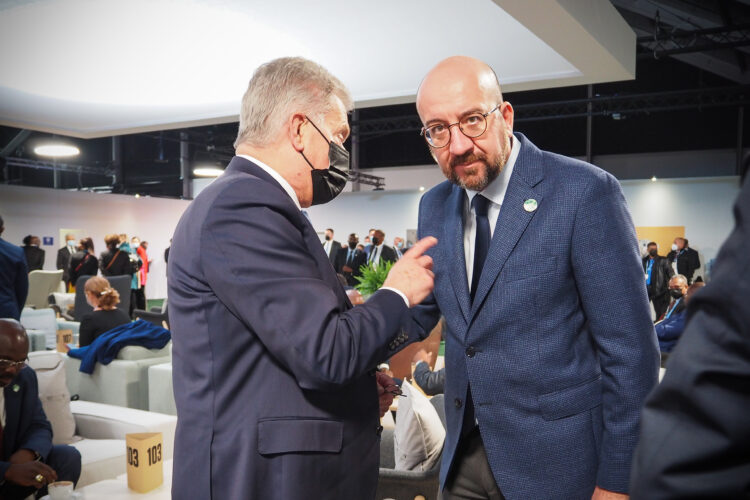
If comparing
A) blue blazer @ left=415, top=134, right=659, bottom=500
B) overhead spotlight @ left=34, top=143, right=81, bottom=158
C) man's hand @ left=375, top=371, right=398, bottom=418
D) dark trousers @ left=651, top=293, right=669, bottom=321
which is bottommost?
dark trousers @ left=651, top=293, right=669, bottom=321

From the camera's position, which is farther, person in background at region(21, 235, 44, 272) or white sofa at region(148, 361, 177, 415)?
person in background at region(21, 235, 44, 272)

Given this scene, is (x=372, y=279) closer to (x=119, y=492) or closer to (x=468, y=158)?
(x=119, y=492)

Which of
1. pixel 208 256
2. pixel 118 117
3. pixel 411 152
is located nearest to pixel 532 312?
pixel 208 256

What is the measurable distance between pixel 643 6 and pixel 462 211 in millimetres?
11713

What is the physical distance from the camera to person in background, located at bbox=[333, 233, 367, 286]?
12.7m

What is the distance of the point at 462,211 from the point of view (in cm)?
157

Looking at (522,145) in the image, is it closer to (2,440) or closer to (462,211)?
(462,211)

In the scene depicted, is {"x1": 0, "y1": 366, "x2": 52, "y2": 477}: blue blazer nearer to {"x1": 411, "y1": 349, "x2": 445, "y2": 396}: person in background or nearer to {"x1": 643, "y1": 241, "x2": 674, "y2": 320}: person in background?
{"x1": 411, "y1": 349, "x2": 445, "y2": 396}: person in background

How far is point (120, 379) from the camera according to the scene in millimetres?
4441

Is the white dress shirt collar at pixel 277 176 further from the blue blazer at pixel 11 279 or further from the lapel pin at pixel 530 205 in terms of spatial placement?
the blue blazer at pixel 11 279

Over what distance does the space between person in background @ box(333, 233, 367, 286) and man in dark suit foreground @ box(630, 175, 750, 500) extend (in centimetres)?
1175

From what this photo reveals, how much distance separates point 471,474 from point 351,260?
37.5ft

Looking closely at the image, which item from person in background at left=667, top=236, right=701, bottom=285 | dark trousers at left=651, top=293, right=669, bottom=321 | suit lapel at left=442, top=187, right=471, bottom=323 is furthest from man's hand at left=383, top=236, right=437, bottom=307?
person in background at left=667, top=236, right=701, bottom=285

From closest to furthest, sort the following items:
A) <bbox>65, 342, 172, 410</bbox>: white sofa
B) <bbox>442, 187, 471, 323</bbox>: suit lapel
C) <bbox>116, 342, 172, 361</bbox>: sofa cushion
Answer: <bbox>442, 187, 471, 323</bbox>: suit lapel < <bbox>65, 342, 172, 410</bbox>: white sofa < <bbox>116, 342, 172, 361</bbox>: sofa cushion
